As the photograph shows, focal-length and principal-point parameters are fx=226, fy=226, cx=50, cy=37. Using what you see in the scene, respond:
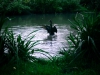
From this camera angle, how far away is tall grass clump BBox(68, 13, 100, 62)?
15.0ft

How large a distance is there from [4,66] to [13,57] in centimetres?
25

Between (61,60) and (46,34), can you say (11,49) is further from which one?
(46,34)

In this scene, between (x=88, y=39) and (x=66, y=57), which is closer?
(x=88, y=39)

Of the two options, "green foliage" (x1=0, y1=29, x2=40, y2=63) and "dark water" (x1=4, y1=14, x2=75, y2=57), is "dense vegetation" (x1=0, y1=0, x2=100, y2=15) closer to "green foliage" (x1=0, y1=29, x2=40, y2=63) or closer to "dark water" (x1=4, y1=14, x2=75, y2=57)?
"dark water" (x1=4, y1=14, x2=75, y2=57)

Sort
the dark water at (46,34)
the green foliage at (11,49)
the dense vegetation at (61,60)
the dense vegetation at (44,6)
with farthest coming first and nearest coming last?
the dense vegetation at (44,6) → the dark water at (46,34) → the green foliage at (11,49) → the dense vegetation at (61,60)

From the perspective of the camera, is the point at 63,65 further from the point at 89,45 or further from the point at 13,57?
the point at 13,57

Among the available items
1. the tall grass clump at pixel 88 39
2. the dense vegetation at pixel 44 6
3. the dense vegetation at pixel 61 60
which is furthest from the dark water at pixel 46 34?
the dense vegetation at pixel 44 6

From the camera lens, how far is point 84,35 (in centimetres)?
477

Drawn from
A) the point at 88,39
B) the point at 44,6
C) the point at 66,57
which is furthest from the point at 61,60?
the point at 44,6

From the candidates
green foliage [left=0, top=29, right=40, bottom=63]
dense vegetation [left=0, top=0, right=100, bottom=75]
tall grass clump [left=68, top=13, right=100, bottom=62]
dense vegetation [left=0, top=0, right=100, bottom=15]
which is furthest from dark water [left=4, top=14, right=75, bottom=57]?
dense vegetation [left=0, top=0, right=100, bottom=15]

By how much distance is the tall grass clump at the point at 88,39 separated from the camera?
4.57 meters

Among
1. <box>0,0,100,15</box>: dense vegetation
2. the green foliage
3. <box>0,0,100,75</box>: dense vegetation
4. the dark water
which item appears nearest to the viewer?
<box>0,0,100,75</box>: dense vegetation

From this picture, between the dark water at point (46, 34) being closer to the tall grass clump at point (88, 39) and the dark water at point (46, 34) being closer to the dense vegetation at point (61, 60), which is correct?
the dense vegetation at point (61, 60)

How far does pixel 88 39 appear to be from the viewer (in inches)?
178
